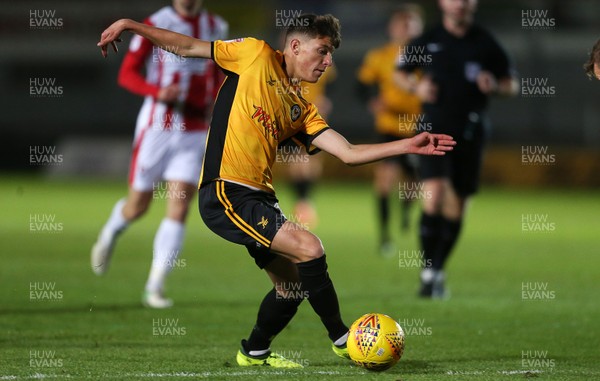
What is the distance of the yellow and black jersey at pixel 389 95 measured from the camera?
15016mm

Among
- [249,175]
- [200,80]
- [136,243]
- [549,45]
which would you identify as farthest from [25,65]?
[249,175]

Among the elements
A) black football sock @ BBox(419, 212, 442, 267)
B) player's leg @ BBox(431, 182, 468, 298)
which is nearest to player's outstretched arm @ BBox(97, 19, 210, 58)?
player's leg @ BBox(431, 182, 468, 298)

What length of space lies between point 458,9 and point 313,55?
12.8ft

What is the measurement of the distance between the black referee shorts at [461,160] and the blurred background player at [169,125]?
2.07m

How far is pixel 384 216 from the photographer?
14586 mm

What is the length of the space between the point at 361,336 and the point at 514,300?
→ 390 cm

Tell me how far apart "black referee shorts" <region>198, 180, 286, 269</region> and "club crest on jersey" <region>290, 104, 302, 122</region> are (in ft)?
1.57

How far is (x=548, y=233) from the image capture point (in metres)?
16.4

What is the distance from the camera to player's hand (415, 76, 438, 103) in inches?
396

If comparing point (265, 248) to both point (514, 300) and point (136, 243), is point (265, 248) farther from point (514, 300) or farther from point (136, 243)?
point (136, 243)

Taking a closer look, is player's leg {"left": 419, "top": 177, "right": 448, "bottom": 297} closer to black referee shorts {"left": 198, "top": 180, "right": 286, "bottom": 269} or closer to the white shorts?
the white shorts

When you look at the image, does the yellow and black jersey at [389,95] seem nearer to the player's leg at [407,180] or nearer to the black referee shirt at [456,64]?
the player's leg at [407,180]
